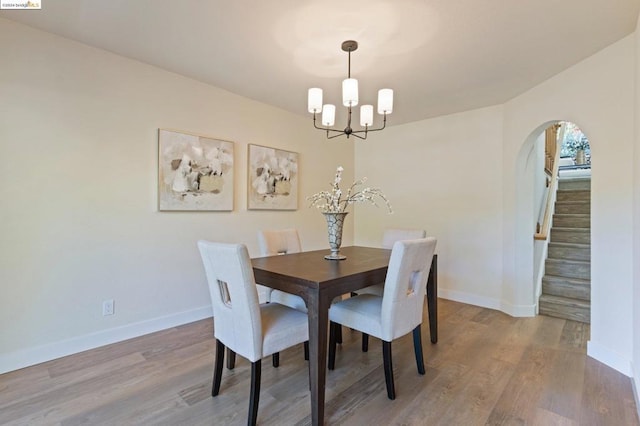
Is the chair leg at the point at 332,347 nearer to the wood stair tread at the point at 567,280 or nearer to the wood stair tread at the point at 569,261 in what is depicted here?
the wood stair tread at the point at 567,280

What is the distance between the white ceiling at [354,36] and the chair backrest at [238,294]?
150 cm

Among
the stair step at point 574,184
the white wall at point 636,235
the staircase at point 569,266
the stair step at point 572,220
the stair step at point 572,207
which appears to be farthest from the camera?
the stair step at point 574,184

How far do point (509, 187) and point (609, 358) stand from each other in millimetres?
1768

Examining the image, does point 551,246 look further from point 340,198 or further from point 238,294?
point 238,294

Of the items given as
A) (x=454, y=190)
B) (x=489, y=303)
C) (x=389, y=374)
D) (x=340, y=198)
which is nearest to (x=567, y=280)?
(x=489, y=303)

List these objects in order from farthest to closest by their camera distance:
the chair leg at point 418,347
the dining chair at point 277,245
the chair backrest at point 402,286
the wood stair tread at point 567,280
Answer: the wood stair tread at point 567,280
the dining chair at point 277,245
the chair leg at point 418,347
the chair backrest at point 402,286

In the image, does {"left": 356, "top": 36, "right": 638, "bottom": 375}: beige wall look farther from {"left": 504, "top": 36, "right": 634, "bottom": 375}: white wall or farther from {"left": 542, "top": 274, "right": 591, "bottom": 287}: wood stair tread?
{"left": 542, "top": 274, "right": 591, "bottom": 287}: wood stair tread

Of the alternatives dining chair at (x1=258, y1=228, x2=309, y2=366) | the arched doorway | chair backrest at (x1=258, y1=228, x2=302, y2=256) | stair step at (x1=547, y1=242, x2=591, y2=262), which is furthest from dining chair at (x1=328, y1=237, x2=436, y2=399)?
stair step at (x1=547, y1=242, x2=591, y2=262)

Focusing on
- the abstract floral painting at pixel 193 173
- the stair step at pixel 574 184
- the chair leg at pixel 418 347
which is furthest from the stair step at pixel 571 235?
the abstract floral painting at pixel 193 173

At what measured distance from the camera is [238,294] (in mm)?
1589

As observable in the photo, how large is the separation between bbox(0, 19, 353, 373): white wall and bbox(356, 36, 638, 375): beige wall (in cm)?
256

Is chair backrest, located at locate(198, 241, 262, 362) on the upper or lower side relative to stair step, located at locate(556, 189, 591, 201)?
lower

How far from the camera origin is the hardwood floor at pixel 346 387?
169cm

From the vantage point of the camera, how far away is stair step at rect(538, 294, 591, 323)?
10.2 feet
